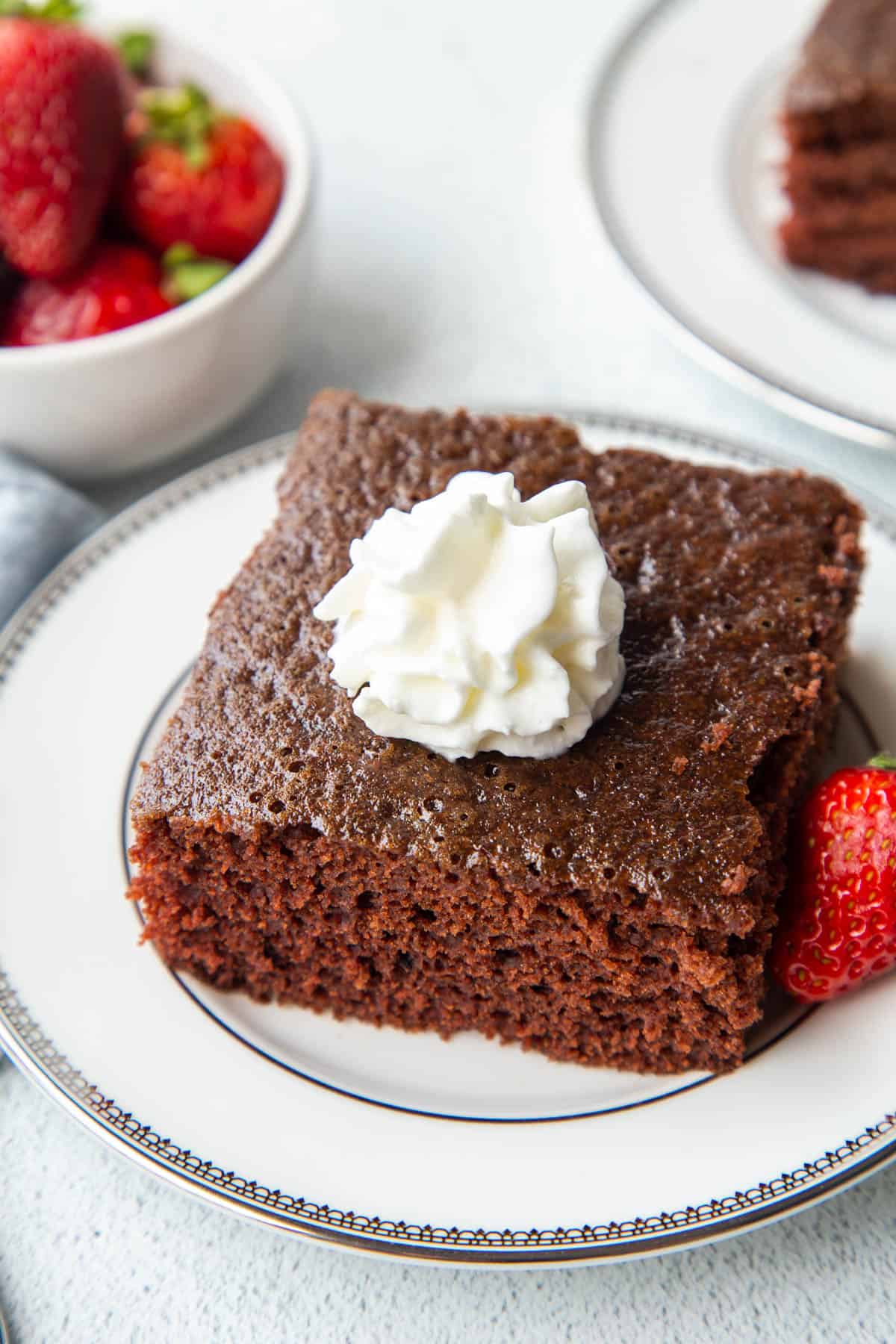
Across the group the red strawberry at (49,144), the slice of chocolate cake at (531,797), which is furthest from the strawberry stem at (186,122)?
the slice of chocolate cake at (531,797)

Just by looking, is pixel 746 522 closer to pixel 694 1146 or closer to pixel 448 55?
pixel 694 1146

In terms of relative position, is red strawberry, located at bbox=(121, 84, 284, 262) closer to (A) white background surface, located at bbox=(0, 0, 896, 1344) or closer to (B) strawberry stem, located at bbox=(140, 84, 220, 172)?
(B) strawberry stem, located at bbox=(140, 84, 220, 172)

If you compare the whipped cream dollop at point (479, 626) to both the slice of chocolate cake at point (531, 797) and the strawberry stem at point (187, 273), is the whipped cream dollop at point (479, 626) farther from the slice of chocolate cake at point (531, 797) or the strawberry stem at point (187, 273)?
the strawberry stem at point (187, 273)

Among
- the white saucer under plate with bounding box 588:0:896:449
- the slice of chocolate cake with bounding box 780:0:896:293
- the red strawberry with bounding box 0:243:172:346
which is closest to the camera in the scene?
the red strawberry with bounding box 0:243:172:346

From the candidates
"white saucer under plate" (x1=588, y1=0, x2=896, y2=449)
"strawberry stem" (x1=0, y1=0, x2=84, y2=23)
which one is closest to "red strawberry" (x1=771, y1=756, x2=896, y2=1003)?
"white saucer under plate" (x1=588, y1=0, x2=896, y2=449)

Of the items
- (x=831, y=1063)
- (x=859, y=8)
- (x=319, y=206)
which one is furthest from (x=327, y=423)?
(x=859, y=8)

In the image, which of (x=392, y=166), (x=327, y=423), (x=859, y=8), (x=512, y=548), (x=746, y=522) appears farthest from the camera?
(x=392, y=166)
